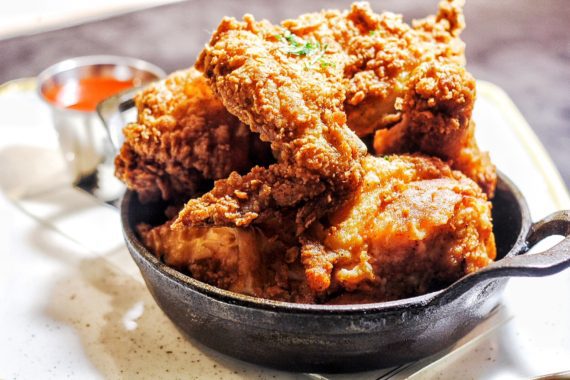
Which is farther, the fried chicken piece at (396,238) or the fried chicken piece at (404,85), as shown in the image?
the fried chicken piece at (404,85)

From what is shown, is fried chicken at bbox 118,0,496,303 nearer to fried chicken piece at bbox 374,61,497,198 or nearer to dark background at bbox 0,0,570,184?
fried chicken piece at bbox 374,61,497,198

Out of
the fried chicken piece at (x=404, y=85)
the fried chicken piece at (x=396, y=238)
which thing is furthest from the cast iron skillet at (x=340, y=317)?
the fried chicken piece at (x=404, y=85)

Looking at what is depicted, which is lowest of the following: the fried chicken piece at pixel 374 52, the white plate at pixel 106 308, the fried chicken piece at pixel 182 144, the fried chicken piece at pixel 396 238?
the white plate at pixel 106 308

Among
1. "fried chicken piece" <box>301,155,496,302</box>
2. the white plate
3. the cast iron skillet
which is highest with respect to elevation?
"fried chicken piece" <box>301,155,496,302</box>

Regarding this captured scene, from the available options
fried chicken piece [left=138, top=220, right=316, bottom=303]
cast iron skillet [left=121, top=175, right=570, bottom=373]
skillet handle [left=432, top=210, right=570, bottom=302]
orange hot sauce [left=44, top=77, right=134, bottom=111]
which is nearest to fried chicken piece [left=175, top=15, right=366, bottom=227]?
fried chicken piece [left=138, top=220, right=316, bottom=303]

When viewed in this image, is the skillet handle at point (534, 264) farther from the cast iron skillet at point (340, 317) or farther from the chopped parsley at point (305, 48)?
the chopped parsley at point (305, 48)

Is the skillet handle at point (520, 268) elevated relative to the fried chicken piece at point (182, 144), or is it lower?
lower

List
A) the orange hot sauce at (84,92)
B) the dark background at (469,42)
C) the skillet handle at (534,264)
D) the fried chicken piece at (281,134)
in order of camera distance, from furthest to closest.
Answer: the dark background at (469,42) < the orange hot sauce at (84,92) < the fried chicken piece at (281,134) < the skillet handle at (534,264)
